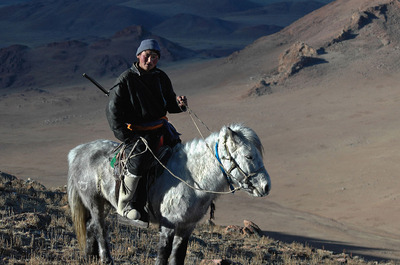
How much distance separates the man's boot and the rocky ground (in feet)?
3.57

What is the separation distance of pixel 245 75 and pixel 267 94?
300 inches

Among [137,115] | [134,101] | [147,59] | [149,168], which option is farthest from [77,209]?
[147,59]

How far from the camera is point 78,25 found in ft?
415

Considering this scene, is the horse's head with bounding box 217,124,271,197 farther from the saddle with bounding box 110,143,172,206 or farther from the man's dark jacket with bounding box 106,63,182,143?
the man's dark jacket with bounding box 106,63,182,143

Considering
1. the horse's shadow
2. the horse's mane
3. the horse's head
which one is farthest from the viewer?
the horse's shadow

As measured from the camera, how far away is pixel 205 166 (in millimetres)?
6434

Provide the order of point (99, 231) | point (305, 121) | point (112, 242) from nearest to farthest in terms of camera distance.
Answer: point (99, 231)
point (112, 242)
point (305, 121)

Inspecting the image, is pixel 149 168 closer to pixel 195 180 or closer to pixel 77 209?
pixel 195 180

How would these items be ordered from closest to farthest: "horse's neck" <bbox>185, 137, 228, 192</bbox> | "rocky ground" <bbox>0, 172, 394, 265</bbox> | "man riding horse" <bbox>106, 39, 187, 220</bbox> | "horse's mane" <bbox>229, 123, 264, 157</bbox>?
"horse's mane" <bbox>229, 123, 264, 157</bbox>, "horse's neck" <bbox>185, 137, 228, 192</bbox>, "man riding horse" <bbox>106, 39, 187, 220</bbox>, "rocky ground" <bbox>0, 172, 394, 265</bbox>

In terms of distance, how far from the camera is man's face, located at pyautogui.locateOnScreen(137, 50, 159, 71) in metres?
6.54

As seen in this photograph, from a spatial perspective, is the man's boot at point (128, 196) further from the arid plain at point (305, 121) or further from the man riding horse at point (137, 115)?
the arid plain at point (305, 121)

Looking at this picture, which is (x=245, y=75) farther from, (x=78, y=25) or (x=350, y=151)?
(x=78, y=25)

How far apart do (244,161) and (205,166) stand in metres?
0.52

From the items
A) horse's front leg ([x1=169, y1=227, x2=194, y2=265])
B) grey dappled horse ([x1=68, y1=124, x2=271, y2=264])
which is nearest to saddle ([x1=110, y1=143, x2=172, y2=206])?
grey dappled horse ([x1=68, y1=124, x2=271, y2=264])
